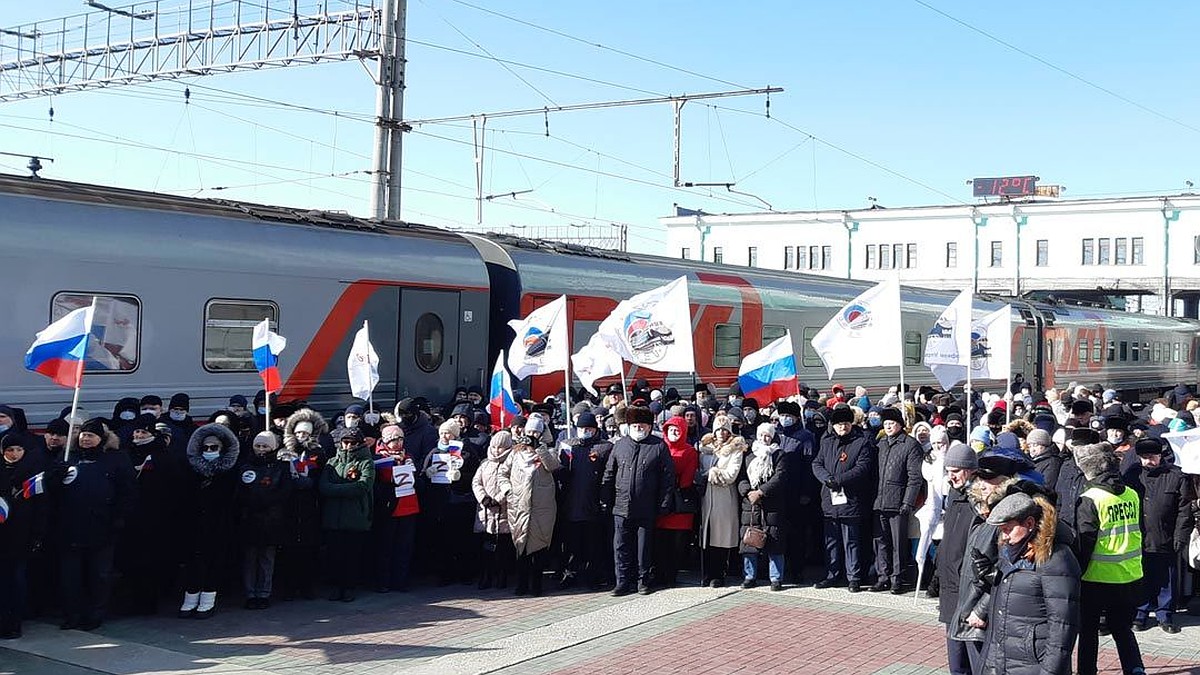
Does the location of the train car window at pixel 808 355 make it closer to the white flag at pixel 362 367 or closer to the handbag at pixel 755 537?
the white flag at pixel 362 367

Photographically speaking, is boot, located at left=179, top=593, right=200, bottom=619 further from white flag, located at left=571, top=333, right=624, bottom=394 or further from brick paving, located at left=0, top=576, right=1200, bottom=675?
white flag, located at left=571, top=333, right=624, bottom=394

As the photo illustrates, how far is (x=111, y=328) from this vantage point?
39.2ft

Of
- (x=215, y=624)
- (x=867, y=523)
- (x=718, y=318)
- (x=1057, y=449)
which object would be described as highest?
(x=718, y=318)

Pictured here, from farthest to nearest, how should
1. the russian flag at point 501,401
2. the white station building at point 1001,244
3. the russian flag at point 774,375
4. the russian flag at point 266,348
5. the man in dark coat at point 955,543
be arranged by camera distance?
1. the white station building at point 1001,244
2. the russian flag at point 774,375
3. the russian flag at point 501,401
4. the russian flag at point 266,348
5. the man in dark coat at point 955,543

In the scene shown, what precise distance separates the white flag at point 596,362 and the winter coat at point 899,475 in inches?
153

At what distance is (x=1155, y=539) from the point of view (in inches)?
371

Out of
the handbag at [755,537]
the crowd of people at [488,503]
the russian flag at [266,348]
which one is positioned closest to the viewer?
the crowd of people at [488,503]

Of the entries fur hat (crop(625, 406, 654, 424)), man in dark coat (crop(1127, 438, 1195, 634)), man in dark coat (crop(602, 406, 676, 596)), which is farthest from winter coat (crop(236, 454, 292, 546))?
man in dark coat (crop(1127, 438, 1195, 634))

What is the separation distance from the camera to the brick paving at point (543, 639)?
8.34 metres

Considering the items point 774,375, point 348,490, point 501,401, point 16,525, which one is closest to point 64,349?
point 16,525

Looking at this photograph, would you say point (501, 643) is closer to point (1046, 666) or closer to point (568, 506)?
point (568, 506)

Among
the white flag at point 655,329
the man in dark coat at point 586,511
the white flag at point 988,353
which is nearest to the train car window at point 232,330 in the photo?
the white flag at point 655,329

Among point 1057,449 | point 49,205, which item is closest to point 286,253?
point 49,205

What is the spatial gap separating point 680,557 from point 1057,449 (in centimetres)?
373
